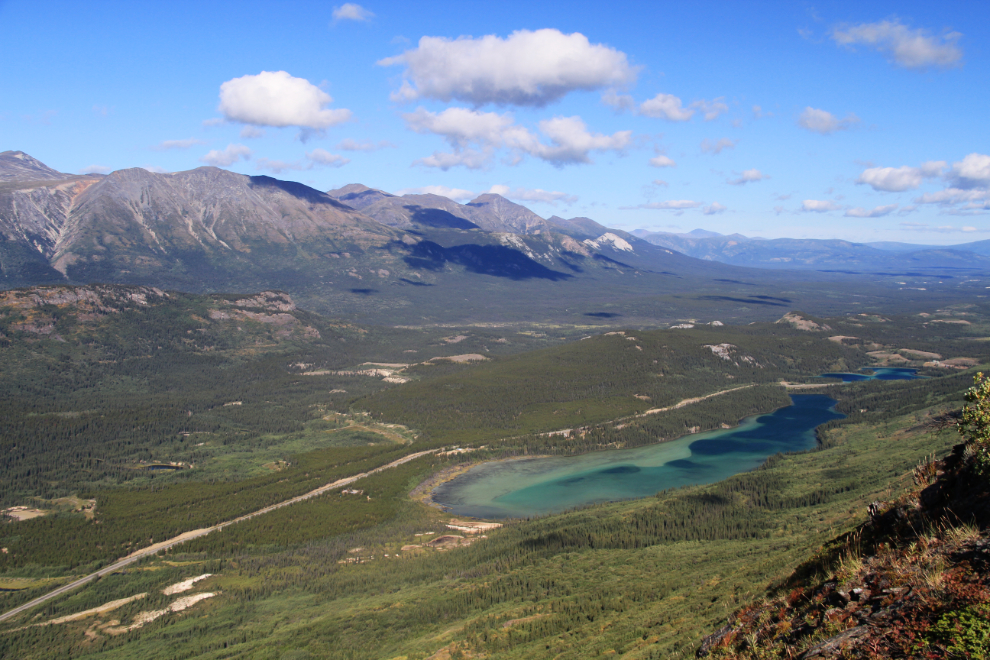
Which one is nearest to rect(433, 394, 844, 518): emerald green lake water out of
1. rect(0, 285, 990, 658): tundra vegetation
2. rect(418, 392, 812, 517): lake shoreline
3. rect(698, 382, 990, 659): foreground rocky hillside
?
rect(418, 392, 812, 517): lake shoreline

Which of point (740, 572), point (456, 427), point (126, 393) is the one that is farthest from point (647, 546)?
point (126, 393)

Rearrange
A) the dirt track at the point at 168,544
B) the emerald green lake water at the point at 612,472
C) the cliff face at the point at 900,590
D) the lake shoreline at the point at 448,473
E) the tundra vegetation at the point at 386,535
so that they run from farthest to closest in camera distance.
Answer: the lake shoreline at the point at 448,473 → the emerald green lake water at the point at 612,472 → the dirt track at the point at 168,544 → the tundra vegetation at the point at 386,535 → the cliff face at the point at 900,590

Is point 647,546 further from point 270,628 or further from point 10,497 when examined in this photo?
point 10,497

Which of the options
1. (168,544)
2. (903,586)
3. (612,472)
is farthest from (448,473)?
(903,586)

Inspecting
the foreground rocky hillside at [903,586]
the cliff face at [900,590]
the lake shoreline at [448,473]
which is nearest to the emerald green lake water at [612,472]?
the lake shoreline at [448,473]

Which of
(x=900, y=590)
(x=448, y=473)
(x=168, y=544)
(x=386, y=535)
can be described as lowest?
(x=448, y=473)

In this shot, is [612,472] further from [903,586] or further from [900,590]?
[900,590]

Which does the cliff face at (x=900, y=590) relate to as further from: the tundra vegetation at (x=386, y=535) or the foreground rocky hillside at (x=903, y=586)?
the tundra vegetation at (x=386, y=535)
